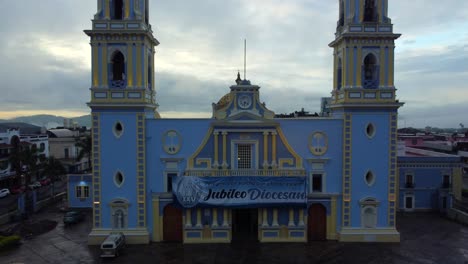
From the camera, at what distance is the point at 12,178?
4997 cm

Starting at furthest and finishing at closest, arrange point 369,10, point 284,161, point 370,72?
1. point 370,72
2. point 369,10
3. point 284,161

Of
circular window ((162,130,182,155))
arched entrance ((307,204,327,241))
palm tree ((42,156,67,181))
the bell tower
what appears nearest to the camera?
the bell tower

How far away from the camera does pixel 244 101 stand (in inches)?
1052

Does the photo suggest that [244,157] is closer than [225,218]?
No

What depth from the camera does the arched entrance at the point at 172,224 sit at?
26875mm

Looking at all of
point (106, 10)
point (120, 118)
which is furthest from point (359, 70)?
point (106, 10)

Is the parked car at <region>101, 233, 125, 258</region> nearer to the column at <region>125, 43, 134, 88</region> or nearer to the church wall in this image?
the church wall

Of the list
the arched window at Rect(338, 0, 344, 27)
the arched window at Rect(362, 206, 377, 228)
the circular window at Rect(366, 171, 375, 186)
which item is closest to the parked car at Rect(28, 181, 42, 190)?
the arched window at Rect(362, 206, 377, 228)

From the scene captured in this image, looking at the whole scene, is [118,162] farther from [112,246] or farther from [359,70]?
[359,70]

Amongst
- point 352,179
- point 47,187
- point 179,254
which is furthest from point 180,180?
point 47,187

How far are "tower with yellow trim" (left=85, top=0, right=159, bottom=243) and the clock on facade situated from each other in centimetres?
735

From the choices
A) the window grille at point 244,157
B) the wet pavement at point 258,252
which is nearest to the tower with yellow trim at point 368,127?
the wet pavement at point 258,252

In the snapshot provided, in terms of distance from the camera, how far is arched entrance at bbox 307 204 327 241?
1072 inches

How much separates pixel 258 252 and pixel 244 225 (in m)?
4.70
